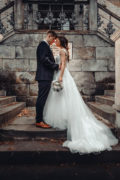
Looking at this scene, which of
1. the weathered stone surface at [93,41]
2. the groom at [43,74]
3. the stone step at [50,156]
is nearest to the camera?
the stone step at [50,156]

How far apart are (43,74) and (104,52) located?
3.86 m

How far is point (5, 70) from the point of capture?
6.66 m

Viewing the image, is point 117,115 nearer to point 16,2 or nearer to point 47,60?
point 47,60

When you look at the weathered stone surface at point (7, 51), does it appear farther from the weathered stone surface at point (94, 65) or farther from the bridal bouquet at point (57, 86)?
the bridal bouquet at point (57, 86)

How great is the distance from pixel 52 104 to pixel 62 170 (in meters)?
1.54

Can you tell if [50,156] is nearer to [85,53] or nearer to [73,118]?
[73,118]

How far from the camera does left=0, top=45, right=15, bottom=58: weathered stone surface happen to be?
21.8 ft

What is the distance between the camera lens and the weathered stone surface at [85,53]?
Answer: 6752mm

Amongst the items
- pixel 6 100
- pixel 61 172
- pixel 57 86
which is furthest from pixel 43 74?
pixel 6 100

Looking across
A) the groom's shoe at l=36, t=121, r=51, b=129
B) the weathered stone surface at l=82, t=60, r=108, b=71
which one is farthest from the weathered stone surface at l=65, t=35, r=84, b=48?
the groom's shoe at l=36, t=121, r=51, b=129

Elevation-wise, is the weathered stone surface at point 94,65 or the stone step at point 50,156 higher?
the weathered stone surface at point 94,65

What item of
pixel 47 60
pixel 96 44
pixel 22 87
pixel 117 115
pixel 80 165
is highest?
pixel 96 44

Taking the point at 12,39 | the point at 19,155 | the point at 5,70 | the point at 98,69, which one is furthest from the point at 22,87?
the point at 19,155

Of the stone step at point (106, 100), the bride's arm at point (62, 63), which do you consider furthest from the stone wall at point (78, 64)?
the bride's arm at point (62, 63)
